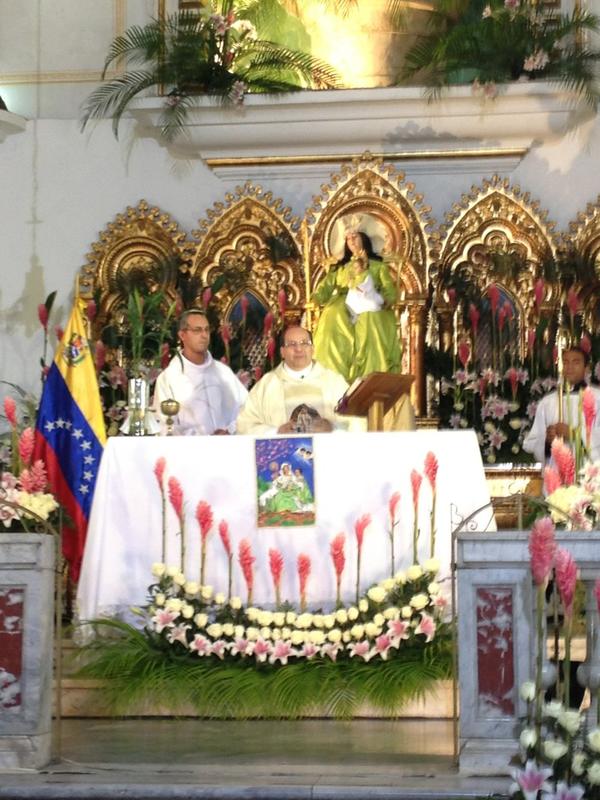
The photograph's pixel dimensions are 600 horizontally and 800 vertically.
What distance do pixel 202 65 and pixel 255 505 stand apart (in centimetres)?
473

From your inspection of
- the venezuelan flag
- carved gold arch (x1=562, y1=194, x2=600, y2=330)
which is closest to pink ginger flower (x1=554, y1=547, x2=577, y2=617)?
the venezuelan flag

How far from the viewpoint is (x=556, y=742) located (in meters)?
4.77

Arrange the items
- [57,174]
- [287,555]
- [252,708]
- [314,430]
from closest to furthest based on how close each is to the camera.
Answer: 1. [252,708]
2. [287,555]
3. [314,430]
4. [57,174]

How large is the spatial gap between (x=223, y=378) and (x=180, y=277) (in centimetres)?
219

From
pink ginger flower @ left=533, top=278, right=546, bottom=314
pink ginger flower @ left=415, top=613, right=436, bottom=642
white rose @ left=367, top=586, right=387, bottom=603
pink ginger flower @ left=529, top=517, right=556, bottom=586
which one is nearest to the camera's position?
pink ginger flower @ left=529, top=517, right=556, bottom=586

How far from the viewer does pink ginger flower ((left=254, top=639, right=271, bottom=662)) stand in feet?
24.5

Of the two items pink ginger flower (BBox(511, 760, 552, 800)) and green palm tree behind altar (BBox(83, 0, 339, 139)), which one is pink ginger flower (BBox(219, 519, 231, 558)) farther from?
green palm tree behind altar (BBox(83, 0, 339, 139))

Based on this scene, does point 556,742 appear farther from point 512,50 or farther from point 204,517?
point 512,50

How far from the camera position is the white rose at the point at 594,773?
4719 millimetres

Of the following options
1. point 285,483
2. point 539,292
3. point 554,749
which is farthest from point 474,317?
point 554,749

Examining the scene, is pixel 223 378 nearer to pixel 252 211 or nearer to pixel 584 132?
pixel 252 211

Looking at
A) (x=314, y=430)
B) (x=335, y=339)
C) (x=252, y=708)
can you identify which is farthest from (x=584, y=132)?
(x=252, y=708)

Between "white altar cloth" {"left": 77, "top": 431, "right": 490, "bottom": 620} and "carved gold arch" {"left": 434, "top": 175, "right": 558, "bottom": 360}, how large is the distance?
373 centimetres

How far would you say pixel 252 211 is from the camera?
38.5 feet
